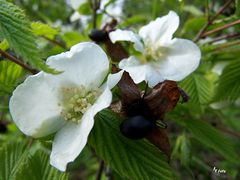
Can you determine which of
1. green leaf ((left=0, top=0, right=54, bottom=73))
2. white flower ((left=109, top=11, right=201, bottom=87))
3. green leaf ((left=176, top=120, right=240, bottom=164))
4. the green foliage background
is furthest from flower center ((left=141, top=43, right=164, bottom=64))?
green leaf ((left=0, top=0, right=54, bottom=73))

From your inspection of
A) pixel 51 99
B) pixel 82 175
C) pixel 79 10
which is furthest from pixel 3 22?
pixel 82 175

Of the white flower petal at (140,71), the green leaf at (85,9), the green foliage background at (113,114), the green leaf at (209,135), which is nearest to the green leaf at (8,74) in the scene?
the green foliage background at (113,114)

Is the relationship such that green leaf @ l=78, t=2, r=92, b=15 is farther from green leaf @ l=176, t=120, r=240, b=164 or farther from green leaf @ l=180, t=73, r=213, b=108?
green leaf @ l=176, t=120, r=240, b=164

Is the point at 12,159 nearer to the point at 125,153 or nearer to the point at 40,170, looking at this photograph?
the point at 40,170

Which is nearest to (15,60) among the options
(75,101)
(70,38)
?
A: (75,101)

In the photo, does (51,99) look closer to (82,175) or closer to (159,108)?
(159,108)

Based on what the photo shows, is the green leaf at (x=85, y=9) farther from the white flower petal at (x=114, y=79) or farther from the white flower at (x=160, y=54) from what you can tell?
the white flower petal at (x=114, y=79)
